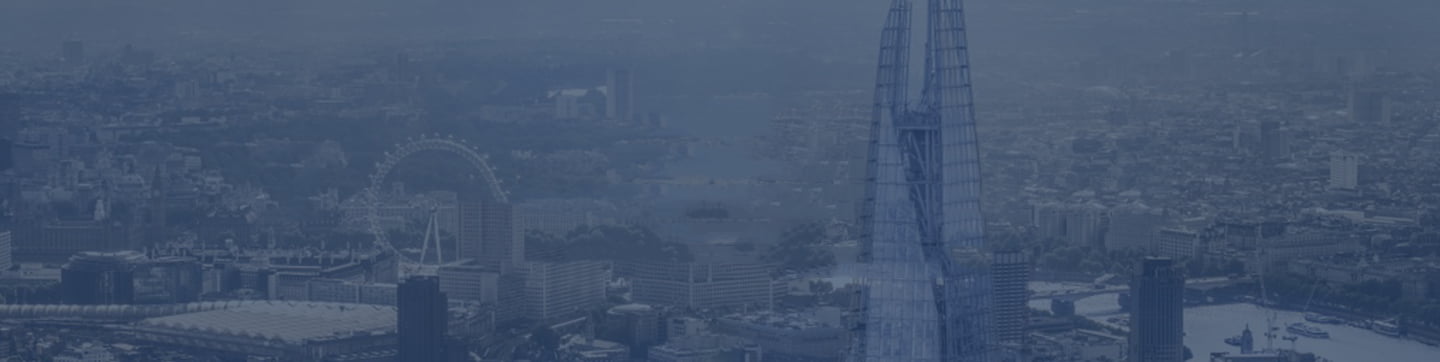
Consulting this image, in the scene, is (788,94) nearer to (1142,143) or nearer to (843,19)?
(843,19)

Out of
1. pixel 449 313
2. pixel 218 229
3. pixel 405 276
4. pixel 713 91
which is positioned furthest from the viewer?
pixel 218 229

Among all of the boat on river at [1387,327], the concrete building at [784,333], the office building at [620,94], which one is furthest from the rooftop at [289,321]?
the boat on river at [1387,327]

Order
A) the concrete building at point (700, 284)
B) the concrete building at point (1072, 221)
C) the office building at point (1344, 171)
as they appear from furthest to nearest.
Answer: the office building at point (1344, 171), the concrete building at point (1072, 221), the concrete building at point (700, 284)

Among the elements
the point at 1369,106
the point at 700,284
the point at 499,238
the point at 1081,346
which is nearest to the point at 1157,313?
the point at 1081,346

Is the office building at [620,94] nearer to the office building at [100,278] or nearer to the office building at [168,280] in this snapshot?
the office building at [168,280]

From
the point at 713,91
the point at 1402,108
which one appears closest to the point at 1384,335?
the point at 1402,108

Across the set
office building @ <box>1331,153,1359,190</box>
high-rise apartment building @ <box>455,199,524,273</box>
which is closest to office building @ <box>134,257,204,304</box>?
high-rise apartment building @ <box>455,199,524,273</box>
